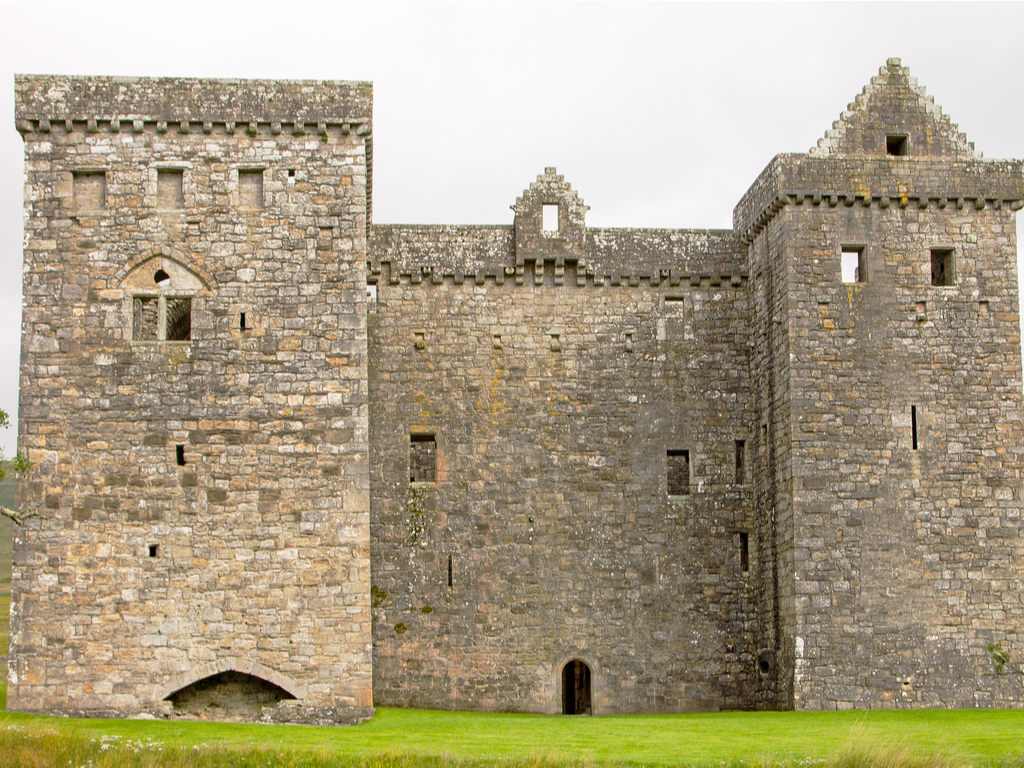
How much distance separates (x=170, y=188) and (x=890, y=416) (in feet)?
40.5

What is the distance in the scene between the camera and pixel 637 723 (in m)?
17.7

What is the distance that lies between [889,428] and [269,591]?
1043cm

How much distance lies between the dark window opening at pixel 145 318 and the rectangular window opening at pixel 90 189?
5.30 ft

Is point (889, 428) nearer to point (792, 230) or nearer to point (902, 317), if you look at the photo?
point (902, 317)

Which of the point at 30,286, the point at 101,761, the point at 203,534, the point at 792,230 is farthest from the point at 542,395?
the point at 101,761

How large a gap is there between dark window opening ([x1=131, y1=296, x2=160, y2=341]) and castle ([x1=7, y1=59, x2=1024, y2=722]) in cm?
16

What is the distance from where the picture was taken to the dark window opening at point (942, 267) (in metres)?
20.2

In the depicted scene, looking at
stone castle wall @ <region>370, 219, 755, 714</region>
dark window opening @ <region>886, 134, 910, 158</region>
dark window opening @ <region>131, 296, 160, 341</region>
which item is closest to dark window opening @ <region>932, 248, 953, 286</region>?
dark window opening @ <region>886, 134, 910, 158</region>

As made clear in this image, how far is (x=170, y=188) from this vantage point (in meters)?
18.2

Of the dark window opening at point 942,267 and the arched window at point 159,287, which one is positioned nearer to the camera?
the arched window at point 159,287

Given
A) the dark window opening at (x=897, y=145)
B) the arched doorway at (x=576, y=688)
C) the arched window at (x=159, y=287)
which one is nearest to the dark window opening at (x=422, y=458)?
the arched doorway at (x=576, y=688)

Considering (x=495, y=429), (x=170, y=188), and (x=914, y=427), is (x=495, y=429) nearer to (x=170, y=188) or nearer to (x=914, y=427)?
(x=170, y=188)

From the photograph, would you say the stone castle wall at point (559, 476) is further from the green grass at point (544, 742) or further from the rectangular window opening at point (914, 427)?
the rectangular window opening at point (914, 427)

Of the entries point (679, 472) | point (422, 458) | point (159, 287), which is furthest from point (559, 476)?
point (159, 287)
